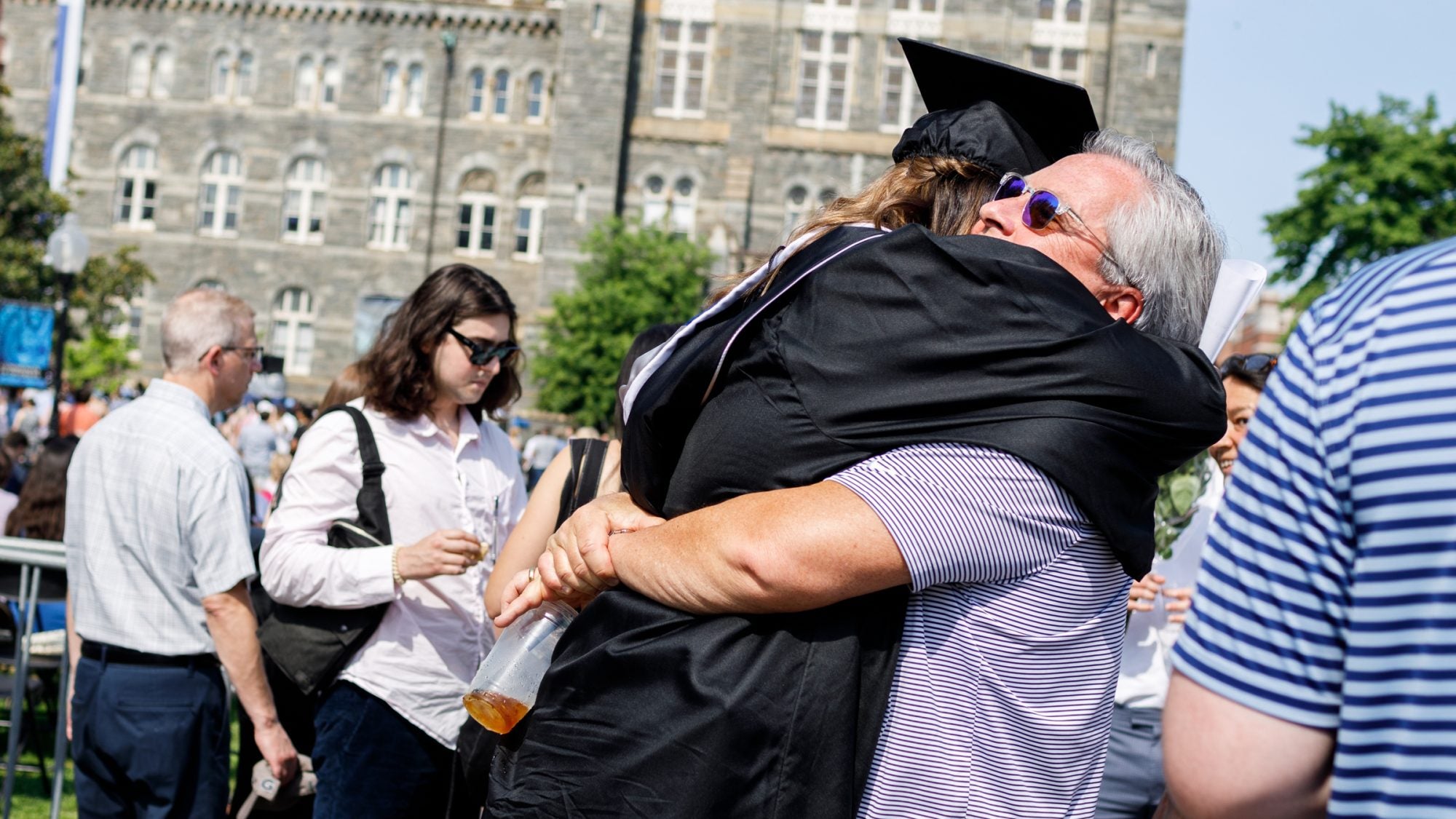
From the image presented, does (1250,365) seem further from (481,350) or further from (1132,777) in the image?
(481,350)

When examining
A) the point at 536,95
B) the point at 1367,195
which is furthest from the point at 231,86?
the point at 1367,195

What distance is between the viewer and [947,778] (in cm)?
171

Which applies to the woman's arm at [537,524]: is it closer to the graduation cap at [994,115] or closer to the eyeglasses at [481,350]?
the eyeglasses at [481,350]

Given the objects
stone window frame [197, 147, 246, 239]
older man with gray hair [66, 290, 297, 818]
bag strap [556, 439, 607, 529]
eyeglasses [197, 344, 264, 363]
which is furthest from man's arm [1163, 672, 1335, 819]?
stone window frame [197, 147, 246, 239]

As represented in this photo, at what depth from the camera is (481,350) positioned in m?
4.03

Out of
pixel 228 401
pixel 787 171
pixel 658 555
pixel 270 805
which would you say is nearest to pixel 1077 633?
pixel 658 555

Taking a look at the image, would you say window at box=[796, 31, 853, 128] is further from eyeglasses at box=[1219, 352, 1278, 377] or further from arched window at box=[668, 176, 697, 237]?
→ eyeglasses at box=[1219, 352, 1278, 377]

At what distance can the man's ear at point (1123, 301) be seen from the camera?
6.44 ft

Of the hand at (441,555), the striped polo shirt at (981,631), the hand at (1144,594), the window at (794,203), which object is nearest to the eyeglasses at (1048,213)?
the striped polo shirt at (981,631)

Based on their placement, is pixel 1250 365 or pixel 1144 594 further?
pixel 1250 365

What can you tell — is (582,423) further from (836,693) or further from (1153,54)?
(836,693)

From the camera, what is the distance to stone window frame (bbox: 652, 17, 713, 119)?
38.2 m

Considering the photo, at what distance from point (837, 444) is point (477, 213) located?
38.9 m

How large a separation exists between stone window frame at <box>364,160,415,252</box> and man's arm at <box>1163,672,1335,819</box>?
39703 millimetres
